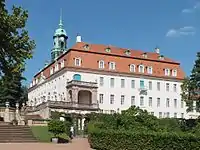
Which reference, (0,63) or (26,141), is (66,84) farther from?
(0,63)

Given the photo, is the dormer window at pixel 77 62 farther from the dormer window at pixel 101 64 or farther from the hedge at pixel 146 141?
the hedge at pixel 146 141

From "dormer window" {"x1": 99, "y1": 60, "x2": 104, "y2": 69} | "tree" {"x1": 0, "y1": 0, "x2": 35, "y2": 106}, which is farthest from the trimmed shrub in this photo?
"dormer window" {"x1": 99, "y1": 60, "x2": 104, "y2": 69}

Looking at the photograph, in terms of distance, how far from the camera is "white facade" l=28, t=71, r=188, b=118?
2694 inches

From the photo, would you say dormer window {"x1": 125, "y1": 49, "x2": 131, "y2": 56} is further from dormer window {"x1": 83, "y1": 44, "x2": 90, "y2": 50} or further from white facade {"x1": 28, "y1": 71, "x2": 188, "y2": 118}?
dormer window {"x1": 83, "y1": 44, "x2": 90, "y2": 50}

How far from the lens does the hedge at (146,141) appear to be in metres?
20.0

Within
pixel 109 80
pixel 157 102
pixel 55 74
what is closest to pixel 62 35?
pixel 55 74

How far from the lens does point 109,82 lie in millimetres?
69812

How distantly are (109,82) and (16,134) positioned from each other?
36.0 meters

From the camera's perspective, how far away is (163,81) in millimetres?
74875

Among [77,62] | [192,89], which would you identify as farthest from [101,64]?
[192,89]

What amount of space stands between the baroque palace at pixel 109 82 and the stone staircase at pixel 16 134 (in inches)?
877

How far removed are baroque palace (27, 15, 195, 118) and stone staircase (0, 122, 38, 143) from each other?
22264mm

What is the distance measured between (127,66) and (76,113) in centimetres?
1553

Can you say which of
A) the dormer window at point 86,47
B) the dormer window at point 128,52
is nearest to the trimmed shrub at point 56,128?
the dormer window at point 86,47
